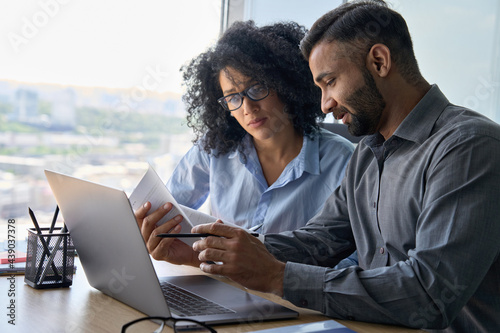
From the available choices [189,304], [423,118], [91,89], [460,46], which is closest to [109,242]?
[189,304]

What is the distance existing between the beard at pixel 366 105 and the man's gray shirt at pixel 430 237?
0.07m

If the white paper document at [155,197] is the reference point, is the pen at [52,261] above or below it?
below

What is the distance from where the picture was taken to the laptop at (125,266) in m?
0.95

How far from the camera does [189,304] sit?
1059 mm

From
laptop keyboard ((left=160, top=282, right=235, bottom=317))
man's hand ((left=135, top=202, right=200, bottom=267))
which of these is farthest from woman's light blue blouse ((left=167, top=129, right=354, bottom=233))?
laptop keyboard ((left=160, top=282, right=235, bottom=317))

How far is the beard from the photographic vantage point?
1.32 meters

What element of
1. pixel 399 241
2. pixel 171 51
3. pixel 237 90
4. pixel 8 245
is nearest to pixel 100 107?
pixel 171 51

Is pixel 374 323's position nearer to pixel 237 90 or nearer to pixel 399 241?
pixel 399 241

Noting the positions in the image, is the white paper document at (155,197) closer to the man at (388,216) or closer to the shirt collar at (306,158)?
the man at (388,216)

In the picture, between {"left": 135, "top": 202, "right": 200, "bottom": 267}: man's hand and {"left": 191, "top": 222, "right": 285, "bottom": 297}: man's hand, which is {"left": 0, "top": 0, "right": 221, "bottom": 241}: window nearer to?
{"left": 135, "top": 202, "right": 200, "bottom": 267}: man's hand

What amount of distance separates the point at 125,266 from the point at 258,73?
1.05 m

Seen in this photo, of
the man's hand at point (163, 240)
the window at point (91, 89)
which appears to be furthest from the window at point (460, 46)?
the man's hand at point (163, 240)

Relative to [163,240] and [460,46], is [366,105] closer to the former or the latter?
[163,240]

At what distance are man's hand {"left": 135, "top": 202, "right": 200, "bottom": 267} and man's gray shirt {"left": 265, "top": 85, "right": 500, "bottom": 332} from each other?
0.35m
